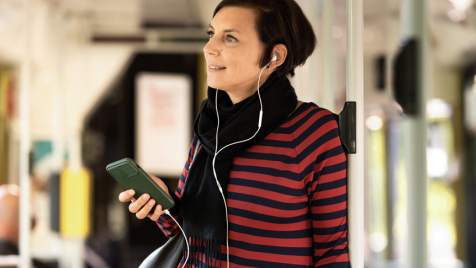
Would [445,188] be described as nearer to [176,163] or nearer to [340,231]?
[176,163]

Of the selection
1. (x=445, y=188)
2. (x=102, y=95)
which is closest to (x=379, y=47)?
(x=445, y=188)

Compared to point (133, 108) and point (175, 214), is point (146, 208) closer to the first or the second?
point (175, 214)

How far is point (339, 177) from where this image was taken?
3.04 feet

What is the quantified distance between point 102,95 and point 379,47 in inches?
128

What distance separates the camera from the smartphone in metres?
0.98

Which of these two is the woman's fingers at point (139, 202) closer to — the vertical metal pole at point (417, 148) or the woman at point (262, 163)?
the woman at point (262, 163)

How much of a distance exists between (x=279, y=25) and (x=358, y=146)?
1.08ft

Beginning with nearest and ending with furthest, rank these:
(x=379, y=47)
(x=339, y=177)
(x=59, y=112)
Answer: (x=339, y=177) → (x=59, y=112) → (x=379, y=47)

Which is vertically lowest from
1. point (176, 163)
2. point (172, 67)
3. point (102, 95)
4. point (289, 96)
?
point (176, 163)

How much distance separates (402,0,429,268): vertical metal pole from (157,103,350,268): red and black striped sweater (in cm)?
19

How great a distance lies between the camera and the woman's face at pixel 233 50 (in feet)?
3.32

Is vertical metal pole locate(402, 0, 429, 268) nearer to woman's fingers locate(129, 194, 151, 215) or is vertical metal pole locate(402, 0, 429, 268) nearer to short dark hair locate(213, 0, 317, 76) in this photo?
short dark hair locate(213, 0, 317, 76)

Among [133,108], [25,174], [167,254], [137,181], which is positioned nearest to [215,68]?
[137,181]

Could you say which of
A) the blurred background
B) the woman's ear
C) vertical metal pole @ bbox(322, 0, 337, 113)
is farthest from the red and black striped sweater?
the blurred background
